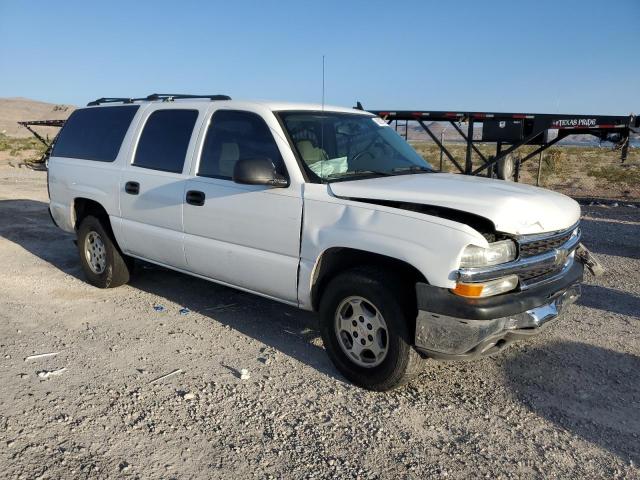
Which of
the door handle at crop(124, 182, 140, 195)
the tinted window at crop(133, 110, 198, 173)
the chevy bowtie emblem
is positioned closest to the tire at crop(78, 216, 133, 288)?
the door handle at crop(124, 182, 140, 195)

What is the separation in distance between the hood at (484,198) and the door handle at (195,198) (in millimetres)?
1318

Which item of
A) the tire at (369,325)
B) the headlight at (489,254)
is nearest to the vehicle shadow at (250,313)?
the tire at (369,325)

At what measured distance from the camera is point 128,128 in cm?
→ 564

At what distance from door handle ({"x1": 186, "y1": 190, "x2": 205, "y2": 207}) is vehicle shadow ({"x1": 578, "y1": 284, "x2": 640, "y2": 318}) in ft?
12.5

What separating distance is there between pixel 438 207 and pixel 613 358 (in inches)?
79.9

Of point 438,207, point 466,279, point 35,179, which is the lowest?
point 35,179

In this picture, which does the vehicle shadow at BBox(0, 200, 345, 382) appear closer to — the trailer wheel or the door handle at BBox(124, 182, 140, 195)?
the door handle at BBox(124, 182, 140, 195)

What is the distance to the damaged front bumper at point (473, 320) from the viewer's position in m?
3.29

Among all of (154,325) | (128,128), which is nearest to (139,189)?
(128,128)

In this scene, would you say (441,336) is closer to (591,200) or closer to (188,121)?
(188,121)

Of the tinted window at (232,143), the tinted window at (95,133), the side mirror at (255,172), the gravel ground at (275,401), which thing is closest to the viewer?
the gravel ground at (275,401)

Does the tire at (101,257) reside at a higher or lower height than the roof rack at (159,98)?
lower

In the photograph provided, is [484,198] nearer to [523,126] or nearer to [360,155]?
[360,155]

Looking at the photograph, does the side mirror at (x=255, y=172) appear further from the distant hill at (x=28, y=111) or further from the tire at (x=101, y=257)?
the distant hill at (x=28, y=111)
